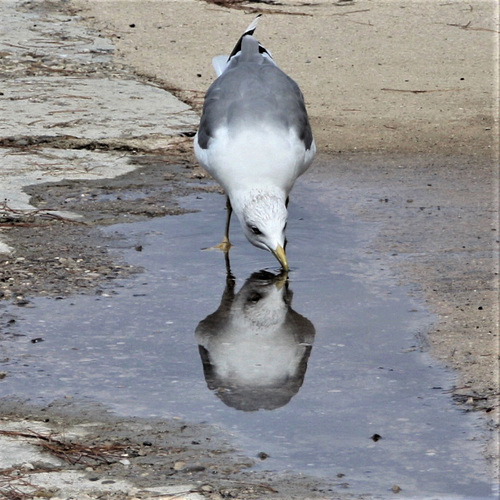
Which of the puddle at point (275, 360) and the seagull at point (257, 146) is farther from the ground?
the seagull at point (257, 146)

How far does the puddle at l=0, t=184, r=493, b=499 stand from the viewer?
4.07 meters

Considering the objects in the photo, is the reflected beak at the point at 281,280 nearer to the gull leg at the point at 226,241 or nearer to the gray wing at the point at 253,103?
the gull leg at the point at 226,241

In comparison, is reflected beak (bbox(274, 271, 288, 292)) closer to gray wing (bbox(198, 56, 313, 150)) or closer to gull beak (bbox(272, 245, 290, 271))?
gull beak (bbox(272, 245, 290, 271))

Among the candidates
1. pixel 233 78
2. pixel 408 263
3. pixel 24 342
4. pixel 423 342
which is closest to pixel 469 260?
pixel 408 263

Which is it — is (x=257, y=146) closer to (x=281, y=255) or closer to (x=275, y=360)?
(x=281, y=255)

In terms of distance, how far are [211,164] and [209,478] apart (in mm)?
2833

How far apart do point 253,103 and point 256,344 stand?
5.60 ft

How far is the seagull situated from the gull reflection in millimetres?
228

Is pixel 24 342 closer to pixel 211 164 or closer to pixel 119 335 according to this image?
pixel 119 335

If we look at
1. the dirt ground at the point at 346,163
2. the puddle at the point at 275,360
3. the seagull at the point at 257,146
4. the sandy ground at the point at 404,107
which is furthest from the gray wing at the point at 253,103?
the sandy ground at the point at 404,107

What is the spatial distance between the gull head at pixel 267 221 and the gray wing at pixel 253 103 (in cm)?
50

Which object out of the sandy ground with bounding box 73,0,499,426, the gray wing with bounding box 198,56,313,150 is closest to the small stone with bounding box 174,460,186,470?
the sandy ground with bounding box 73,0,499,426

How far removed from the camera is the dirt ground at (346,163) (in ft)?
14.7

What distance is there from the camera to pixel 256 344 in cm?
515
